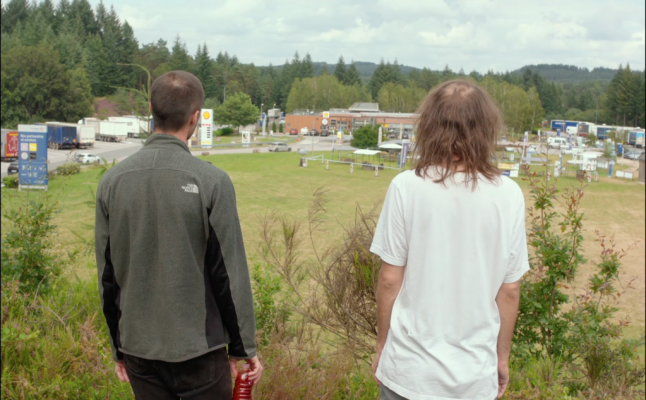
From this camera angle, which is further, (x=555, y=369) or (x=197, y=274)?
(x=555, y=369)

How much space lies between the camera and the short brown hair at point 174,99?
4.86 feet

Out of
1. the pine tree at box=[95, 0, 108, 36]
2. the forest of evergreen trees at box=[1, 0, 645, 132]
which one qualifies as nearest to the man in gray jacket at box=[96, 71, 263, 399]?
the forest of evergreen trees at box=[1, 0, 645, 132]

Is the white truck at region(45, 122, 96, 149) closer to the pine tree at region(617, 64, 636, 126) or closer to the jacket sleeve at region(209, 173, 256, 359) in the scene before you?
the jacket sleeve at region(209, 173, 256, 359)

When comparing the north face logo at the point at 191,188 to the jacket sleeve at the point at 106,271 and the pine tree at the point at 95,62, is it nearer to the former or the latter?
the jacket sleeve at the point at 106,271

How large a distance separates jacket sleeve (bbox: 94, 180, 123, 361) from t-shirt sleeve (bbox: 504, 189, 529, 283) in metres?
1.09

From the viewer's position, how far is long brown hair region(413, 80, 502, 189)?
137 centimetres

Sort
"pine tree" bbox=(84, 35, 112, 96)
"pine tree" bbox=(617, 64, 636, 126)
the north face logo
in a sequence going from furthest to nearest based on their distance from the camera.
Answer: "pine tree" bbox=(617, 64, 636, 126), "pine tree" bbox=(84, 35, 112, 96), the north face logo

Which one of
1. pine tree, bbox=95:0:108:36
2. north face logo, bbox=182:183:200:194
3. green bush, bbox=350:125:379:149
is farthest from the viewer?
green bush, bbox=350:125:379:149

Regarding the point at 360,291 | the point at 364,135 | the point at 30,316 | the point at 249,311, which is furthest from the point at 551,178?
the point at 364,135

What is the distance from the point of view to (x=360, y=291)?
271 cm

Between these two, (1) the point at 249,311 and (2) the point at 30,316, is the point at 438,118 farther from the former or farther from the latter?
(2) the point at 30,316

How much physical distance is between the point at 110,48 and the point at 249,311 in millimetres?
15202

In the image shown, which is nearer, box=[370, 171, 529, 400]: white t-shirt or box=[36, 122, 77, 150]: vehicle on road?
box=[370, 171, 529, 400]: white t-shirt

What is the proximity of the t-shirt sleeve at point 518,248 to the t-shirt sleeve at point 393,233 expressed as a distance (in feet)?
0.89
